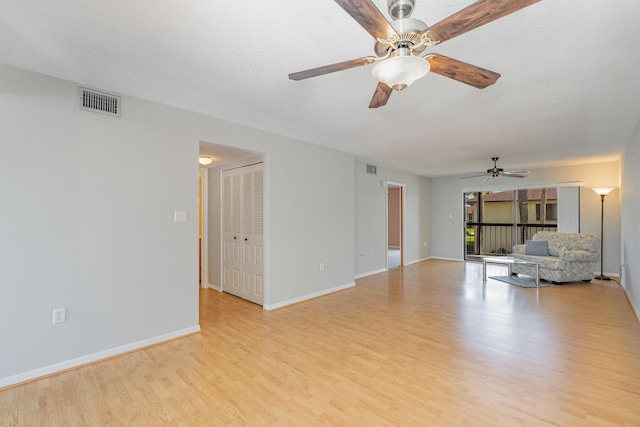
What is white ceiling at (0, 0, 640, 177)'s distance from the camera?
1643mm

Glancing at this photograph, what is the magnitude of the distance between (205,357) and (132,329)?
2.66ft

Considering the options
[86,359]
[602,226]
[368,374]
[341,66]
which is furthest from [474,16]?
[602,226]

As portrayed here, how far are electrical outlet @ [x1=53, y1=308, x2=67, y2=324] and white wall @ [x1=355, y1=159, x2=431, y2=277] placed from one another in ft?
15.2

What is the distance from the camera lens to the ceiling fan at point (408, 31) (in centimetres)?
118

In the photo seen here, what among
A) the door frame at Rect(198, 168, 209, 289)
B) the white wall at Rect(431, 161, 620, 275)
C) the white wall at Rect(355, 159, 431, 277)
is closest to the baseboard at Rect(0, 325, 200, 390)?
the door frame at Rect(198, 168, 209, 289)

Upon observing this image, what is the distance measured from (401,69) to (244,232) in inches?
141

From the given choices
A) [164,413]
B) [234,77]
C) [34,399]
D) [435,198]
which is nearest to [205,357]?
[164,413]

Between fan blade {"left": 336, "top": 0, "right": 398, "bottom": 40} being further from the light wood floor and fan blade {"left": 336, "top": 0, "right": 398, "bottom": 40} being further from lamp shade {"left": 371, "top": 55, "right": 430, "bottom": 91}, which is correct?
the light wood floor

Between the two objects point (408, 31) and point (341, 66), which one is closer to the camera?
point (408, 31)

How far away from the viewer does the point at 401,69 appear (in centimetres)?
137

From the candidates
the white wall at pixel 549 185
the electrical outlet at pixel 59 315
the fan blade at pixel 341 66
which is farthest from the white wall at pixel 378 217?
Answer: the electrical outlet at pixel 59 315

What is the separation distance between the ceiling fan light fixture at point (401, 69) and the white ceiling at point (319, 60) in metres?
0.48

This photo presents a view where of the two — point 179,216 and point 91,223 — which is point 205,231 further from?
Answer: point 91,223

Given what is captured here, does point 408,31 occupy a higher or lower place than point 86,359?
higher
